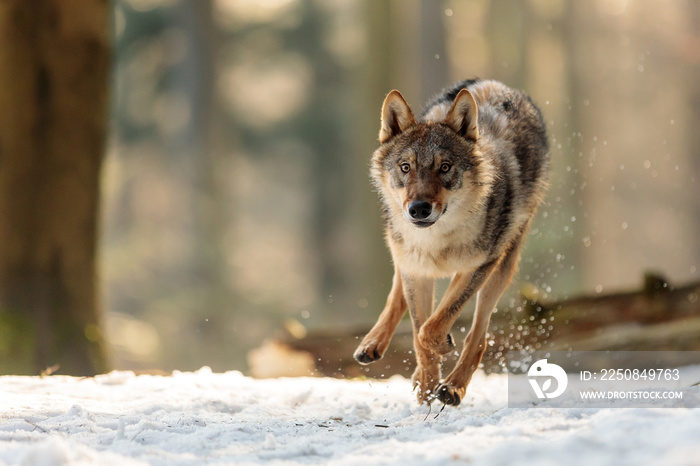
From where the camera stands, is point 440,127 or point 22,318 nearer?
point 440,127

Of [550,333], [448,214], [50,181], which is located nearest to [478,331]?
[448,214]

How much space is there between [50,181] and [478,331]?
4.44 m

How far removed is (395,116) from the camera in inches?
218

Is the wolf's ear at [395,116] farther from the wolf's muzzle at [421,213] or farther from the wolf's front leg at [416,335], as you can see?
the wolf's front leg at [416,335]

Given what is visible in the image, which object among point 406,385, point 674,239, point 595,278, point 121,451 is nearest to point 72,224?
point 406,385

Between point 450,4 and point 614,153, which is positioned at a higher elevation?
point 450,4

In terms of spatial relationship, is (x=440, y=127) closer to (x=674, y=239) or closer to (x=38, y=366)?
(x=38, y=366)

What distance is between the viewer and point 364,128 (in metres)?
13.9

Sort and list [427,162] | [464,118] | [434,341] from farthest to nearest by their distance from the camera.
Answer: [464,118]
[434,341]
[427,162]

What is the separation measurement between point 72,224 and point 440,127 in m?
4.10

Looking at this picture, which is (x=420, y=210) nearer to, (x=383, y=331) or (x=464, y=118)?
(x=464, y=118)

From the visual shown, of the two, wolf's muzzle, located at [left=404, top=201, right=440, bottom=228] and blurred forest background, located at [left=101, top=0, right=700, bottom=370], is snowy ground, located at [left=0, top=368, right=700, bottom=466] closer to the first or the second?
wolf's muzzle, located at [left=404, top=201, right=440, bottom=228]

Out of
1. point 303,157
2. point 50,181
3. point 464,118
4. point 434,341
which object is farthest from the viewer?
point 303,157

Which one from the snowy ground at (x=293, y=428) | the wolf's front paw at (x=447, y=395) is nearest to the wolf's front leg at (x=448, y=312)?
the wolf's front paw at (x=447, y=395)
